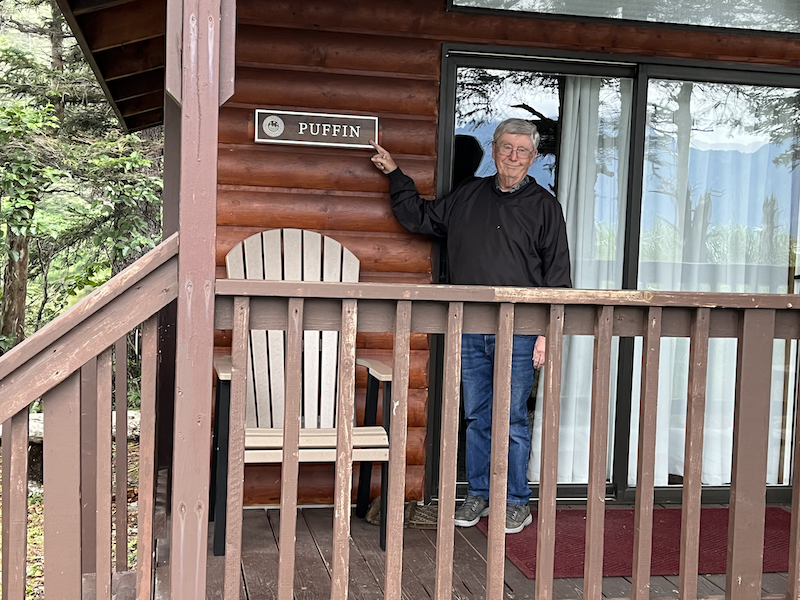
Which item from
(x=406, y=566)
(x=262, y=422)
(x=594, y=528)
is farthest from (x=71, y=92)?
(x=594, y=528)

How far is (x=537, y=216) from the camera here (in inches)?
130

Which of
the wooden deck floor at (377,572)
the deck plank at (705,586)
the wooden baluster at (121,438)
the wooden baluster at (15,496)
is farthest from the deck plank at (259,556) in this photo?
the deck plank at (705,586)

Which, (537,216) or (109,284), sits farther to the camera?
(537,216)

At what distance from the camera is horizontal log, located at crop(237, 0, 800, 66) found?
338 cm

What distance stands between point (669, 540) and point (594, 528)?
4.03 ft

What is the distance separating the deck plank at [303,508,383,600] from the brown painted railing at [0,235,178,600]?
833mm

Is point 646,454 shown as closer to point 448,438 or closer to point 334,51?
point 448,438

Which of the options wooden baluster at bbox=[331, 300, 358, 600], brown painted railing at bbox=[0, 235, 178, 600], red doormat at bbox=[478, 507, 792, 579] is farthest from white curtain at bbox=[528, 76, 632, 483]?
brown painted railing at bbox=[0, 235, 178, 600]

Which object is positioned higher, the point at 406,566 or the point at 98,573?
the point at 98,573

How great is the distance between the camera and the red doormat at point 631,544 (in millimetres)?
2924

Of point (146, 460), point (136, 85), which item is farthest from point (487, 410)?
point (136, 85)

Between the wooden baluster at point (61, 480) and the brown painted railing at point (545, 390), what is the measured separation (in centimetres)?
36

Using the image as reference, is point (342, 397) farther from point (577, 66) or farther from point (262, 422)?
point (577, 66)

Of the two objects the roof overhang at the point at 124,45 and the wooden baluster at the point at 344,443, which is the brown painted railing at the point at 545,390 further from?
the roof overhang at the point at 124,45
